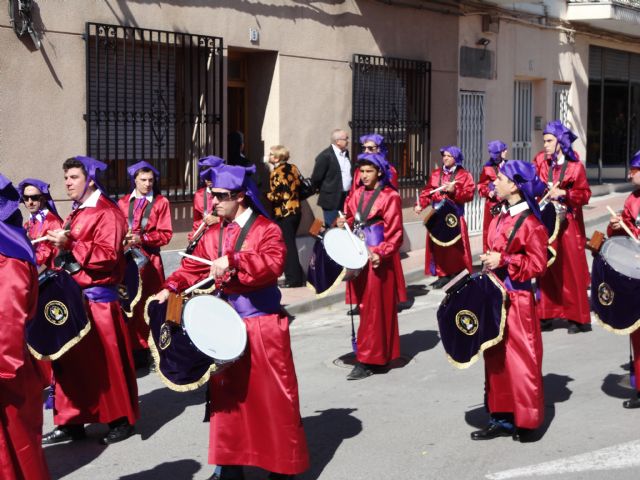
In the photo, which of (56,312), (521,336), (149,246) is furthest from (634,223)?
(56,312)

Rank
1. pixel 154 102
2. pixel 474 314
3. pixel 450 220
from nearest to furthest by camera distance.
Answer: pixel 474 314, pixel 154 102, pixel 450 220

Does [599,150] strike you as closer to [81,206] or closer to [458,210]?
[458,210]

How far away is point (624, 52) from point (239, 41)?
16018mm

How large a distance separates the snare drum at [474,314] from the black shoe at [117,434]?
223 centimetres

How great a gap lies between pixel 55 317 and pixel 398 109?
11.1 meters

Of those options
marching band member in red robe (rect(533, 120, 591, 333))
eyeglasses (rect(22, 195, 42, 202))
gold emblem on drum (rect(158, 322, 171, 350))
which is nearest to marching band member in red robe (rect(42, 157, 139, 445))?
eyeglasses (rect(22, 195, 42, 202))

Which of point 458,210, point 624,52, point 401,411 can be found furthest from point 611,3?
point 401,411

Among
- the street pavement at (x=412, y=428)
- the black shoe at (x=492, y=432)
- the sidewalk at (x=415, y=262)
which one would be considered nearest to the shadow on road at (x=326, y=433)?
the street pavement at (x=412, y=428)

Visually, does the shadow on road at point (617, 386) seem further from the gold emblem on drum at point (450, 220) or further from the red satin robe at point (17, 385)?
the red satin robe at point (17, 385)

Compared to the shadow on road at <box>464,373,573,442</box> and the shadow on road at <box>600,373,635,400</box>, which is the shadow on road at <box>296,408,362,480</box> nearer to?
the shadow on road at <box>464,373,573,442</box>

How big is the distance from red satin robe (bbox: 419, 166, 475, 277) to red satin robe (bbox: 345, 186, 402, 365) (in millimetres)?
4065

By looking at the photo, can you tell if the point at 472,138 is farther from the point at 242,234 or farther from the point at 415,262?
the point at 242,234

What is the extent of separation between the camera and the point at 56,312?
7.07 metres

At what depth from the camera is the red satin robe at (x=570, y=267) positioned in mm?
11219
